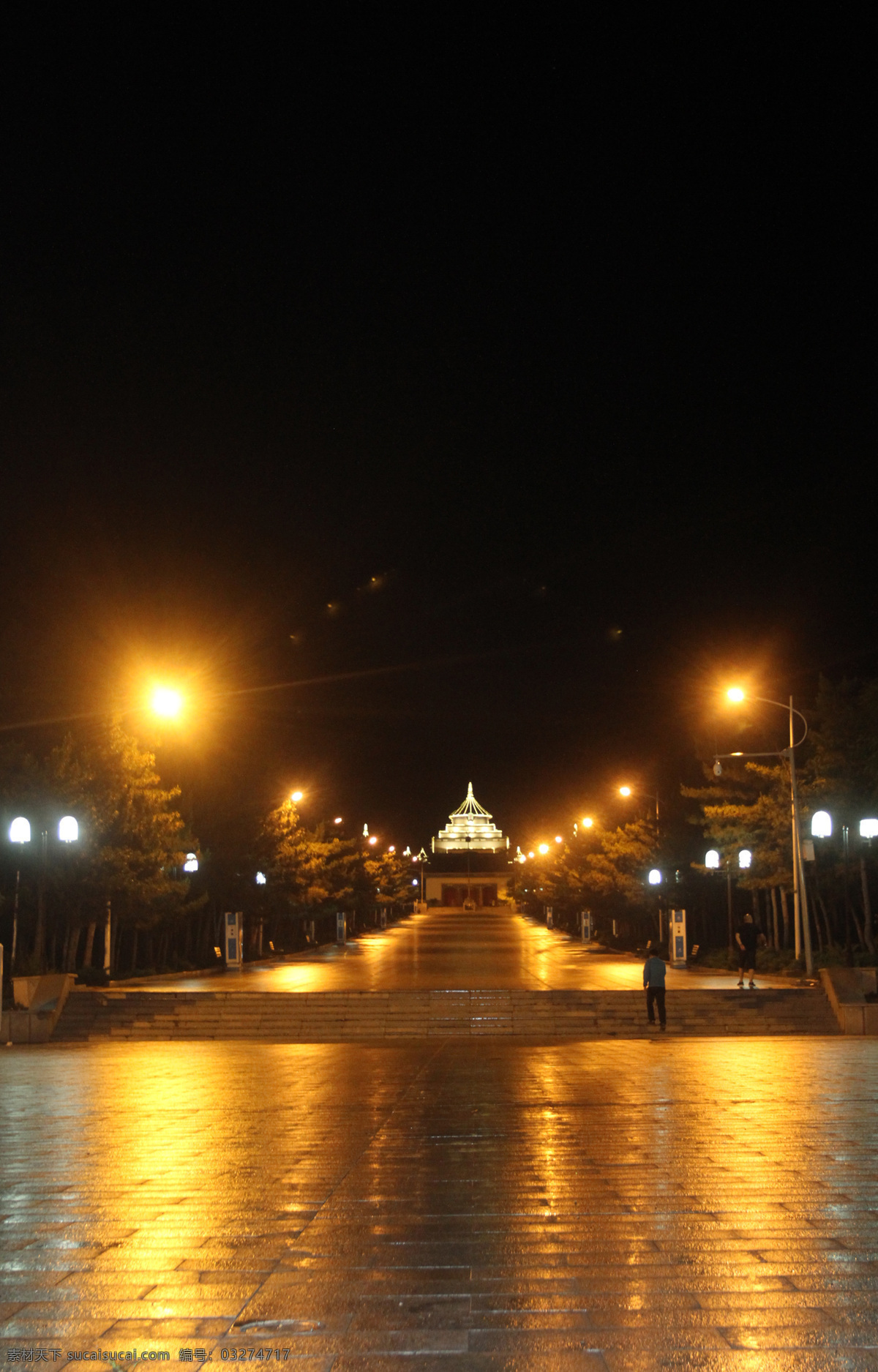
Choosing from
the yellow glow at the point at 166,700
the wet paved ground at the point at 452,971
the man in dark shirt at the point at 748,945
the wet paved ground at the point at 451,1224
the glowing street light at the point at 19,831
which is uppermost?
the yellow glow at the point at 166,700

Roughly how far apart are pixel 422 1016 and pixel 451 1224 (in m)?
19.8

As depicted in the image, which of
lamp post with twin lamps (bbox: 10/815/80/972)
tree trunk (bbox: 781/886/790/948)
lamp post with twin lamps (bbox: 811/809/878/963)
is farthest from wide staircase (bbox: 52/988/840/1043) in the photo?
tree trunk (bbox: 781/886/790/948)

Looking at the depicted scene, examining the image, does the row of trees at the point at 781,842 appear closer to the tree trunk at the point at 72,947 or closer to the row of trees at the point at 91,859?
the row of trees at the point at 91,859

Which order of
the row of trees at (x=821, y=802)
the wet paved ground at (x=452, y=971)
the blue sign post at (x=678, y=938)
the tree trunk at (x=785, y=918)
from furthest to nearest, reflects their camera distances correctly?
the blue sign post at (x=678, y=938) < the tree trunk at (x=785, y=918) < the row of trees at (x=821, y=802) < the wet paved ground at (x=452, y=971)

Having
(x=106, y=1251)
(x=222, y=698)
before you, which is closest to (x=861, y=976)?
(x=106, y=1251)

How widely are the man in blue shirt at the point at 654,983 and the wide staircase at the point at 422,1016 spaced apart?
35.7 inches

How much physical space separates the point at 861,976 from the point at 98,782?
19174 mm

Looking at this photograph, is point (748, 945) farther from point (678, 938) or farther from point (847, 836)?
point (678, 938)

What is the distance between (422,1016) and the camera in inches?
1112

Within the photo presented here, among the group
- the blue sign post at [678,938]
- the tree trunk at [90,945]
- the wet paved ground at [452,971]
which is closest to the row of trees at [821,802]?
the blue sign post at [678,938]

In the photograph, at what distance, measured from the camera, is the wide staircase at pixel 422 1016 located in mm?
26953

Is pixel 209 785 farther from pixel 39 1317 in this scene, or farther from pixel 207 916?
pixel 39 1317

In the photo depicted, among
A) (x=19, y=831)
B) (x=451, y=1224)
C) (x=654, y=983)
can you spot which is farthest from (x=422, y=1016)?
(x=451, y=1224)

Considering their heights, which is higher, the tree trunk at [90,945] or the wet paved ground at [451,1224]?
the tree trunk at [90,945]
